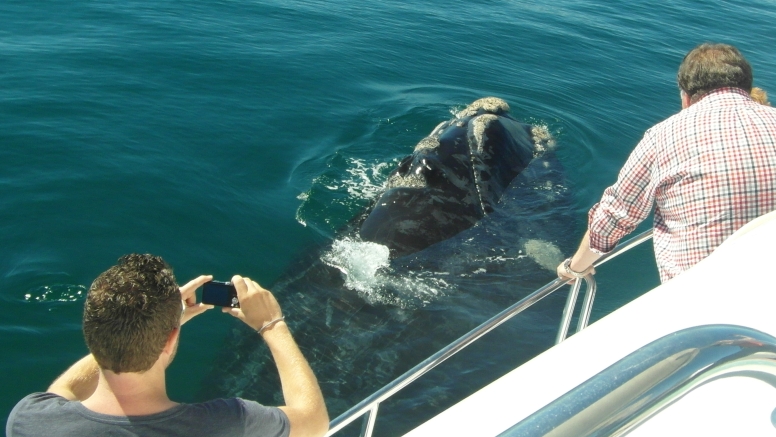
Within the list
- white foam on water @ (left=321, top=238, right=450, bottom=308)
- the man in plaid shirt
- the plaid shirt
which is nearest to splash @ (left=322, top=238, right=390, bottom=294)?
white foam on water @ (left=321, top=238, right=450, bottom=308)

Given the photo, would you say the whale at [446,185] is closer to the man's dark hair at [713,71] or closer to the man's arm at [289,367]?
the man's dark hair at [713,71]

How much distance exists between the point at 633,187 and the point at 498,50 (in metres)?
14.9

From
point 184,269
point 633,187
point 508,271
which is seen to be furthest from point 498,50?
point 633,187

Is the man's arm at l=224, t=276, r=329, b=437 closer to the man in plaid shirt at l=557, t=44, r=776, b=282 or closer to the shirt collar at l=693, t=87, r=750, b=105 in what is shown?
the man in plaid shirt at l=557, t=44, r=776, b=282

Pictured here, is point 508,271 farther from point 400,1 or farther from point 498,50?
point 400,1

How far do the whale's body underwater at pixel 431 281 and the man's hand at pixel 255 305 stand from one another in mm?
3486

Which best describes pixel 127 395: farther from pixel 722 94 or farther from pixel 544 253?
pixel 544 253

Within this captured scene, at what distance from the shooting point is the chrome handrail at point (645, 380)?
2.04m

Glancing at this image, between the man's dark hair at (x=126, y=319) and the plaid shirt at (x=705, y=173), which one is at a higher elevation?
the plaid shirt at (x=705, y=173)

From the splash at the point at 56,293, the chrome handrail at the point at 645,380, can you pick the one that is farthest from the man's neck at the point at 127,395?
the splash at the point at 56,293

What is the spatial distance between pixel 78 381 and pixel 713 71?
11.9 ft

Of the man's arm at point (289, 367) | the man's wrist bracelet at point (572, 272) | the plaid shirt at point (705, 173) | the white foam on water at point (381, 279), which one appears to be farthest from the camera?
the white foam on water at point (381, 279)

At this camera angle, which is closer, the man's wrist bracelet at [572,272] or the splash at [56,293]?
the man's wrist bracelet at [572,272]

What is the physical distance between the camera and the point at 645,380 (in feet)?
7.11
